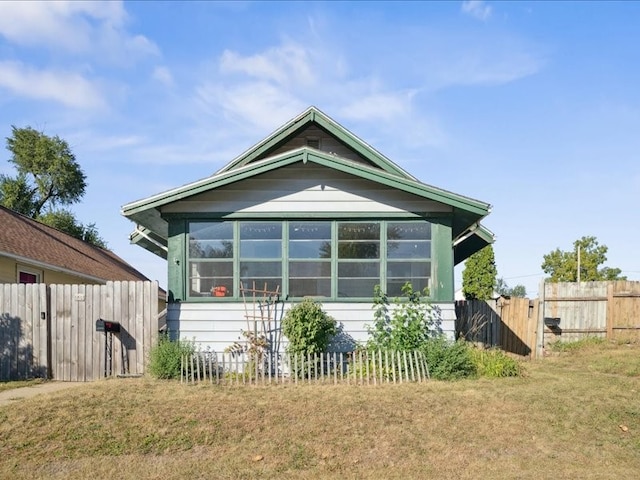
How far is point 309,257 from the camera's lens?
12484mm

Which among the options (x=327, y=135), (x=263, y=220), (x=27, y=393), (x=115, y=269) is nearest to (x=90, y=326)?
(x=27, y=393)

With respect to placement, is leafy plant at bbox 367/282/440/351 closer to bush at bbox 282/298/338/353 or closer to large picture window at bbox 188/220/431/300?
large picture window at bbox 188/220/431/300

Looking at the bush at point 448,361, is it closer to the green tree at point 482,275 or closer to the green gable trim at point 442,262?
the green gable trim at point 442,262

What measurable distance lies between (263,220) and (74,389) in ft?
16.3

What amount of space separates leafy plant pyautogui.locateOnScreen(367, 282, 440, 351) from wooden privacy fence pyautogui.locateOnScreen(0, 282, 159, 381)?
461cm

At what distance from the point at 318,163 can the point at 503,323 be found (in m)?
8.55

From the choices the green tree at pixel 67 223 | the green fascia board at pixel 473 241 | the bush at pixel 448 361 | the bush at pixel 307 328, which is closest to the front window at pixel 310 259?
the bush at pixel 307 328

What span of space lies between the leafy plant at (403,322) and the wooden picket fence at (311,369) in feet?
1.37

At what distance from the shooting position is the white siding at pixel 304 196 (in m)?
12.5

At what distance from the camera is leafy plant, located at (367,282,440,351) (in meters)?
11.8

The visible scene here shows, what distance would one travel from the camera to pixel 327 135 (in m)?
14.2

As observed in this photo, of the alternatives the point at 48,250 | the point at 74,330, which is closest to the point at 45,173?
the point at 48,250

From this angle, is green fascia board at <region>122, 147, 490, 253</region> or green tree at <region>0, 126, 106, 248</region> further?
green tree at <region>0, 126, 106, 248</region>

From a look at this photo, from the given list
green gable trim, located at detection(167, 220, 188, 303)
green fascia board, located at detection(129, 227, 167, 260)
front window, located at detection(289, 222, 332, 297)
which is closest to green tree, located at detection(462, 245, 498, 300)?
green fascia board, located at detection(129, 227, 167, 260)
